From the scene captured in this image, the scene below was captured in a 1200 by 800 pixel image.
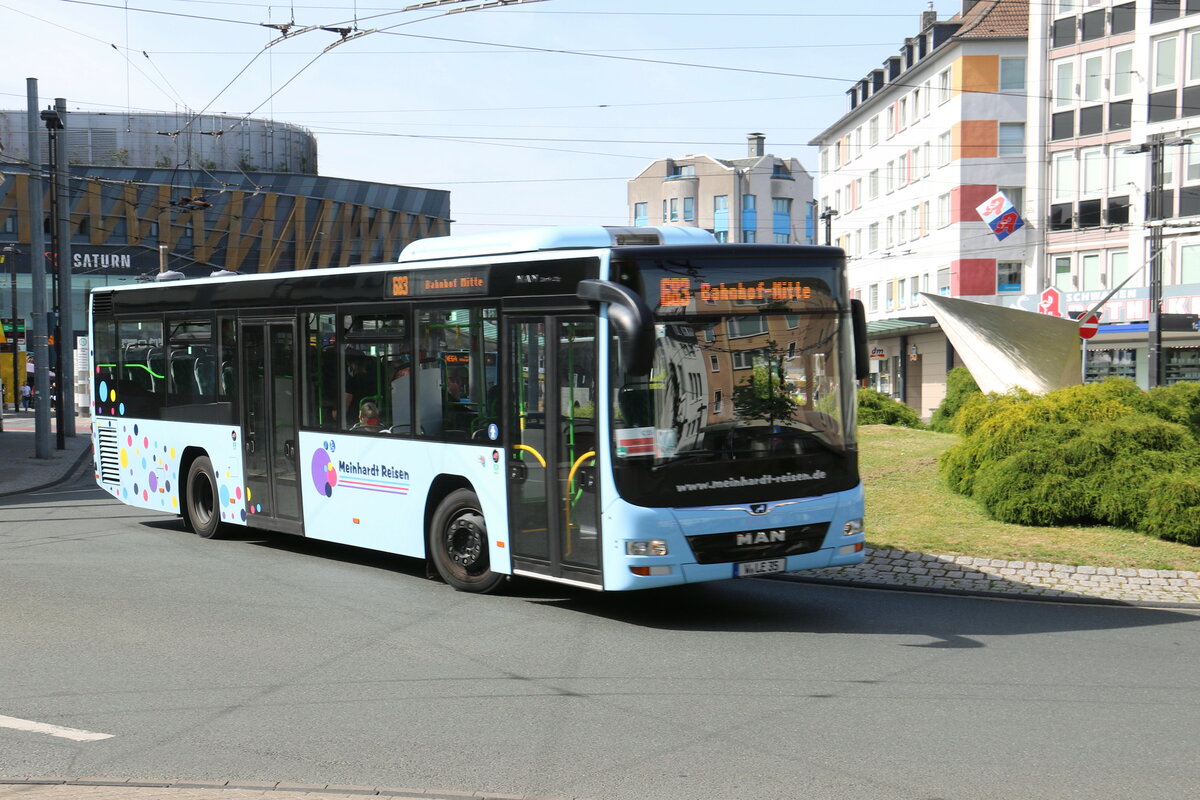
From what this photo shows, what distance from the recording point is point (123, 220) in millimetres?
69438

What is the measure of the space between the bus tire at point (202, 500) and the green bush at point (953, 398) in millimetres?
15857

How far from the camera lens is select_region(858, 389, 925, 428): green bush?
90.2ft

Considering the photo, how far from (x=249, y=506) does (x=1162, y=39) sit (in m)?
41.2

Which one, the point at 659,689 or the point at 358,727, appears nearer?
the point at 358,727

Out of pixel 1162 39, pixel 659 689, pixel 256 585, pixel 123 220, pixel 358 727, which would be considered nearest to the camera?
pixel 358 727

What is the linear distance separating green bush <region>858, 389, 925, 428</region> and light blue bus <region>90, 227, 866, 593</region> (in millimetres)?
16342

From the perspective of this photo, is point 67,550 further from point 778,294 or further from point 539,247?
point 778,294

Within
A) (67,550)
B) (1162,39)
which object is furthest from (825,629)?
(1162,39)

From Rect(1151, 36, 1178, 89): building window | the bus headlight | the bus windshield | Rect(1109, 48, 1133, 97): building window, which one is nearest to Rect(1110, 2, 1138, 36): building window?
Rect(1109, 48, 1133, 97): building window

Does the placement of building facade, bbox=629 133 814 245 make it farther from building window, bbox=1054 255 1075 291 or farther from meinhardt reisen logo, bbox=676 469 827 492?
meinhardt reisen logo, bbox=676 469 827 492

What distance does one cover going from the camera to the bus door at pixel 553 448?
9.80 metres

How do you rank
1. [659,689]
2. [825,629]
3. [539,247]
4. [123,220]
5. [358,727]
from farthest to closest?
[123,220] → [539,247] → [825,629] → [659,689] → [358,727]

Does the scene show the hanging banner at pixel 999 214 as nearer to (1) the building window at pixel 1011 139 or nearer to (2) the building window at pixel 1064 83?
(1) the building window at pixel 1011 139

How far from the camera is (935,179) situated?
55250 millimetres
